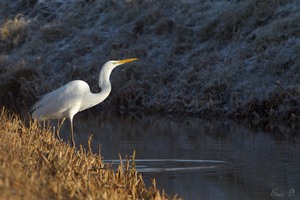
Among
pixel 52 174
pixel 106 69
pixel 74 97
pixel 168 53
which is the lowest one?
pixel 52 174

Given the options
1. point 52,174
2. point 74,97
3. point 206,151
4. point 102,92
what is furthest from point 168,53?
point 52,174

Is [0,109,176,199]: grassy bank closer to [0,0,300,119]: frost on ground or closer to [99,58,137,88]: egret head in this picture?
[99,58,137,88]: egret head

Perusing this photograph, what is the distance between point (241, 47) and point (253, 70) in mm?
1602

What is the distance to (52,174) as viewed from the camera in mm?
8281

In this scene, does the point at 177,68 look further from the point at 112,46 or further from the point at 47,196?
the point at 47,196

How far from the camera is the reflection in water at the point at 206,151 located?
11.1 metres

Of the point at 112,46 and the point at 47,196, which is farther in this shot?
the point at 112,46

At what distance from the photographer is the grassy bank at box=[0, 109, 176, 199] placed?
6734 millimetres

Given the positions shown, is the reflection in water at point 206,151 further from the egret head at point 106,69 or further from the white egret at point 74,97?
the egret head at point 106,69

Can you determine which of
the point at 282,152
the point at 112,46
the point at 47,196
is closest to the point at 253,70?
the point at 112,46

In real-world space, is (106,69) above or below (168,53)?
below

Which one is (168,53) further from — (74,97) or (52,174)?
(52,174)

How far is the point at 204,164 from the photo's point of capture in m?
13.1

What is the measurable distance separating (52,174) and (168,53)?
1792 cm
